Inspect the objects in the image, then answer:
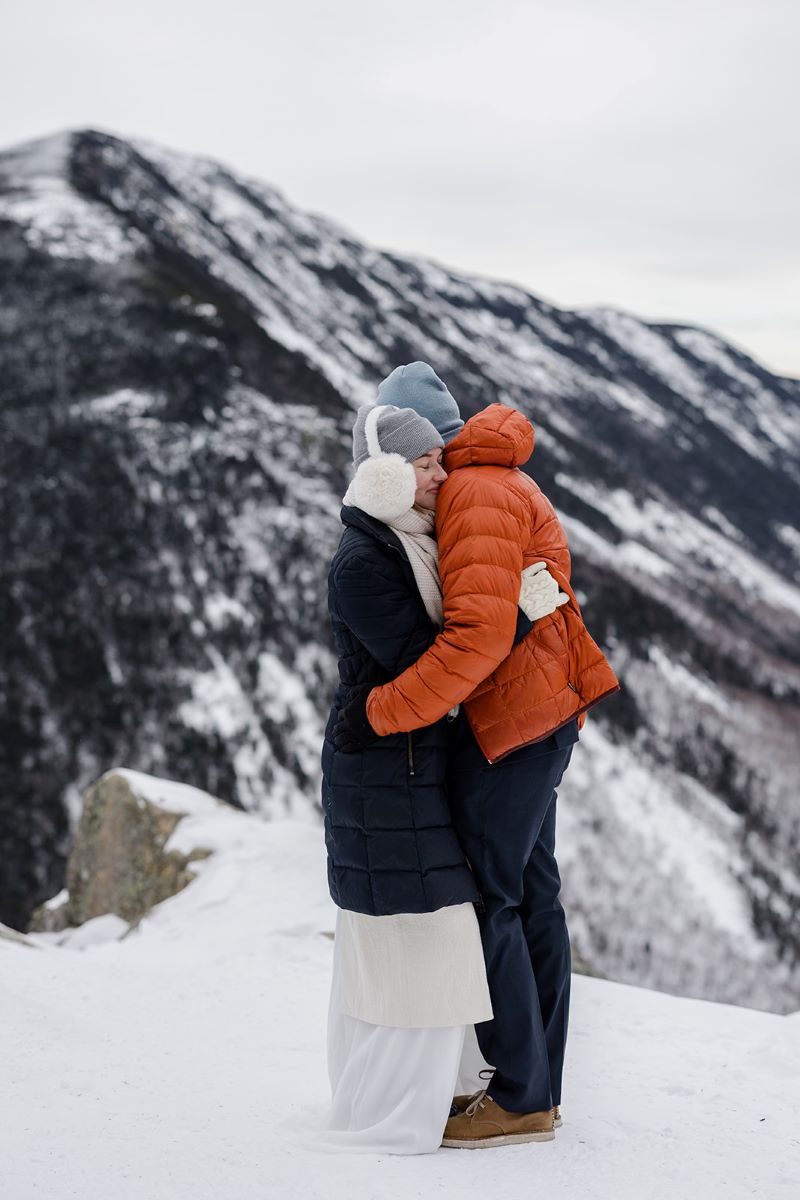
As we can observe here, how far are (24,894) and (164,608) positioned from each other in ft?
33.6

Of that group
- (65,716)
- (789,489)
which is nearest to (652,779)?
(65,716)

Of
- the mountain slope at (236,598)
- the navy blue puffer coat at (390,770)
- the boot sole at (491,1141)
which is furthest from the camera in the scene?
the mountain slope at (236,598)

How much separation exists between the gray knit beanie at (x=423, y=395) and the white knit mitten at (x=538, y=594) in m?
0.48

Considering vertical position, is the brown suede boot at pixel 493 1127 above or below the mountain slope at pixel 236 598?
above

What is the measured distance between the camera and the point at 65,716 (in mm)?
23641

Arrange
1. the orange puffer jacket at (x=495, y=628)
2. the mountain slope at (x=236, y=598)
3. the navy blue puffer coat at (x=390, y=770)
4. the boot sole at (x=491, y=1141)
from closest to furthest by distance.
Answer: the orange puffer jacket at (x=495, y=628), the navy blue puffer coat at (x=390, y=770), the boot sole at (x=491, y=1141), the mountain slope at (x=236, y=598)

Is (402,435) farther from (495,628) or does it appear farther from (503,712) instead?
(503,712)

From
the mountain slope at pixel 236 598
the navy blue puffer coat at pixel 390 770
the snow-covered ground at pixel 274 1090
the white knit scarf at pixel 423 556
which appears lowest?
the mountain slope at pixel 236 598

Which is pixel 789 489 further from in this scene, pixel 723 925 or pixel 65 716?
pixel 65 716

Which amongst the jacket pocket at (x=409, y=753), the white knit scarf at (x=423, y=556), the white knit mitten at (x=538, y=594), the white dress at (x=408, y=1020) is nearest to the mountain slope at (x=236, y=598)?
the white dress at (x=408, y=1020)

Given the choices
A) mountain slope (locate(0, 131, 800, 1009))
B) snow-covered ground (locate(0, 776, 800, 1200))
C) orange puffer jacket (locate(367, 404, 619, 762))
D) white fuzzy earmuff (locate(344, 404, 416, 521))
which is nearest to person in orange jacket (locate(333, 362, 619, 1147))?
orange puffer jacket (locate(367, 404, 619, 762))

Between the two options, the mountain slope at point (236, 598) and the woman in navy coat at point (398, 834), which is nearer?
the woman in navy coat at point (398, 834)

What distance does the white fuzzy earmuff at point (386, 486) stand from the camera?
8.86ft

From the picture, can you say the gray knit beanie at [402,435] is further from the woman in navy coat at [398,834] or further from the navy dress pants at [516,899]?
the navy dress pants at [516,899]
